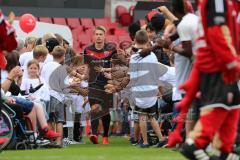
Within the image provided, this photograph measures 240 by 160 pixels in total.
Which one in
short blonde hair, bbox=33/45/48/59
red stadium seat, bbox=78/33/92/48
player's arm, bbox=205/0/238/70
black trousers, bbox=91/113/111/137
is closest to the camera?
player's arm, bbox=205/0/238/70

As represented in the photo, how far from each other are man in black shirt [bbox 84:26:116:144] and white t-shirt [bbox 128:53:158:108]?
94 cm

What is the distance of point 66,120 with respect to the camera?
1274cm

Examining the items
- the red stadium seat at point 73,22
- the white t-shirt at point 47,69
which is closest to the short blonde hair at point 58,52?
the white t-shirt at point 47,69

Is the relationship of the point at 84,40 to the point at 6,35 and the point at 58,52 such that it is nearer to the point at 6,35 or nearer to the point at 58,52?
the point at 58,52

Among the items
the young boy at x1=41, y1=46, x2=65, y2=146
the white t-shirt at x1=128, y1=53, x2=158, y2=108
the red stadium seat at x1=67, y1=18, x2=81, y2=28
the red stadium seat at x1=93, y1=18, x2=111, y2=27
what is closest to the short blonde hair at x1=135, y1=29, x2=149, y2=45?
the white t-shirt at x1=128, y1=53, x2=158, y2=108

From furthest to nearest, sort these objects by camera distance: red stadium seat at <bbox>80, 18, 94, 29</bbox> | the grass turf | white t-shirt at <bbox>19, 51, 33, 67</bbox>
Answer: red stadium seat at <bbox>80, 18, 94, 29</bbox> < white t-shirt at <bbox>19, 51, 33, 67</bbox> < the grass turf

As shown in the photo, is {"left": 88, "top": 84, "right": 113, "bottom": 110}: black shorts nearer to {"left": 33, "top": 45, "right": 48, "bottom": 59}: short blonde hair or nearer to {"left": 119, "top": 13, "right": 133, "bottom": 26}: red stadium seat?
{"left": 33, "top": 45, "right": 48, "bottom": 59}: short blonde hair

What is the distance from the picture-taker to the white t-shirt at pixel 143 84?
11.8 meters

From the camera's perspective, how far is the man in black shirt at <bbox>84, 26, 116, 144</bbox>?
12.9 meters

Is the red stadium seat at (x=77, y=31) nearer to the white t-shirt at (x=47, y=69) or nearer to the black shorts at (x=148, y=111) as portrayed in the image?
the white t-shirt at (x=47, y=69)

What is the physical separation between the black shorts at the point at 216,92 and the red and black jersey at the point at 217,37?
78mm

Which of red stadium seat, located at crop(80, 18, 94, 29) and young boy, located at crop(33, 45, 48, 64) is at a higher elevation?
red stadium seat, located at crop(80, 18, 94, 29)

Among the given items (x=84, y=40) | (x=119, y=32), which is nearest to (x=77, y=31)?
(x=84, y=40)

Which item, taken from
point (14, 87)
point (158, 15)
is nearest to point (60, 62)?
point (14, 87)
